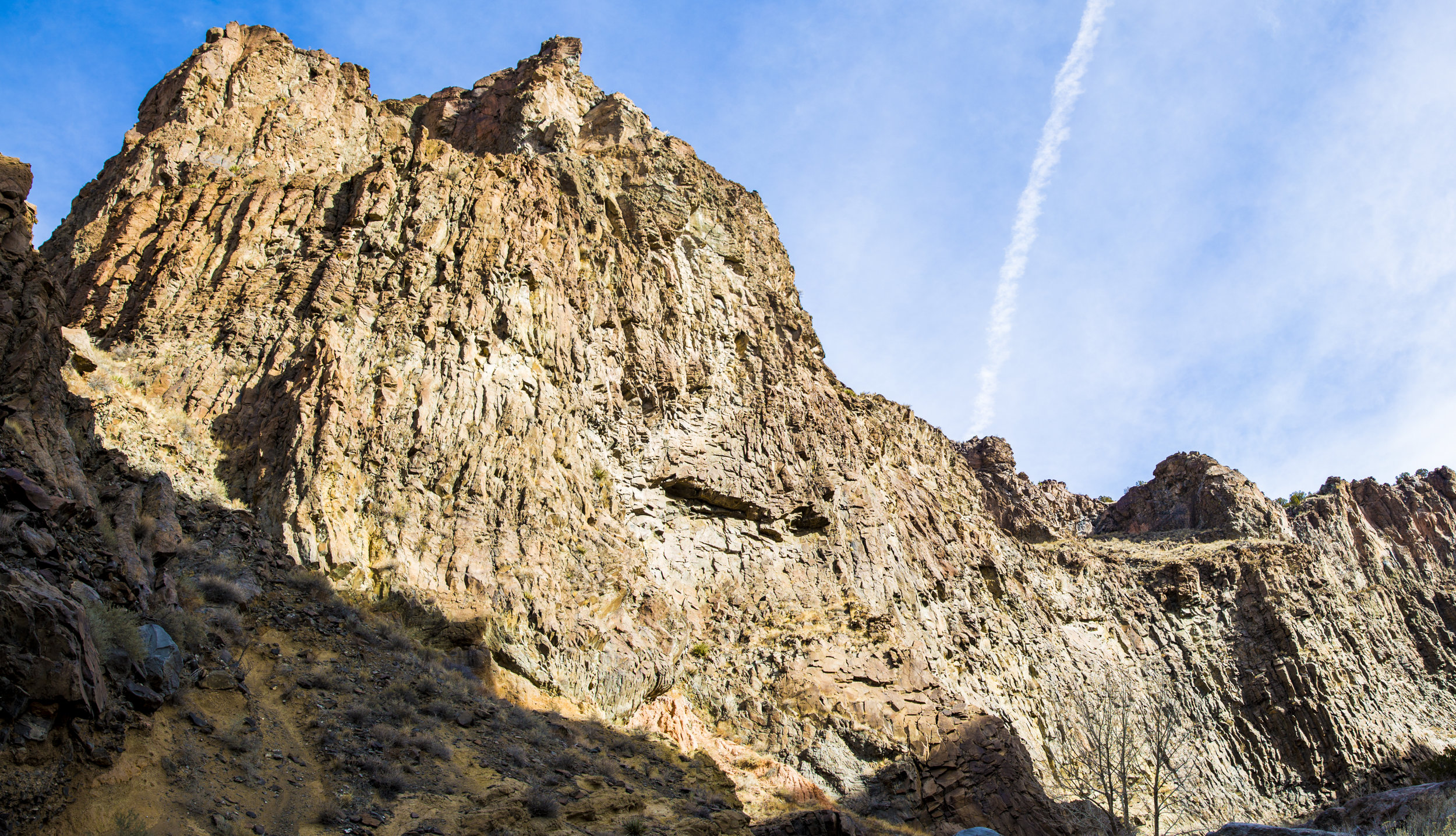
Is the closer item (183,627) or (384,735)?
(183,627)

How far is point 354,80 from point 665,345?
18.1 meters

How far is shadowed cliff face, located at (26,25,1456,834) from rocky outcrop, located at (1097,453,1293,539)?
7398mm

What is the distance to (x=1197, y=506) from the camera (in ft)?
188

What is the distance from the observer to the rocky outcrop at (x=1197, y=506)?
170ft

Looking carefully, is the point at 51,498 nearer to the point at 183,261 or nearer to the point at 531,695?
the point at 531,695

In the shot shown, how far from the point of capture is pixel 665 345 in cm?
3084

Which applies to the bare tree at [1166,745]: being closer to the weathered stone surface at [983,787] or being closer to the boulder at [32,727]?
the weathered stone surface at [983,787]

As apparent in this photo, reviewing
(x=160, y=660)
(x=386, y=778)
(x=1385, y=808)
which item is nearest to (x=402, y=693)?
(x=386, y=778)

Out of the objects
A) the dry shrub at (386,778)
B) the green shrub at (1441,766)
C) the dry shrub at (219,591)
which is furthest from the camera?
the green shrub at (1441,766)

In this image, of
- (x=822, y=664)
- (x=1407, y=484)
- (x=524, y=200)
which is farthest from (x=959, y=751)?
(x=1407, y=484)

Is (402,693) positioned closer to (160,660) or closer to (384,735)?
(384,735)

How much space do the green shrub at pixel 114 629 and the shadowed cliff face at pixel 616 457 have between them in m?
9.79

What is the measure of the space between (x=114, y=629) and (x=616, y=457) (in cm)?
1866

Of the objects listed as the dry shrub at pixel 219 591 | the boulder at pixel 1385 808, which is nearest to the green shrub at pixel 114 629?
the dry shrub at pixel 219 591
